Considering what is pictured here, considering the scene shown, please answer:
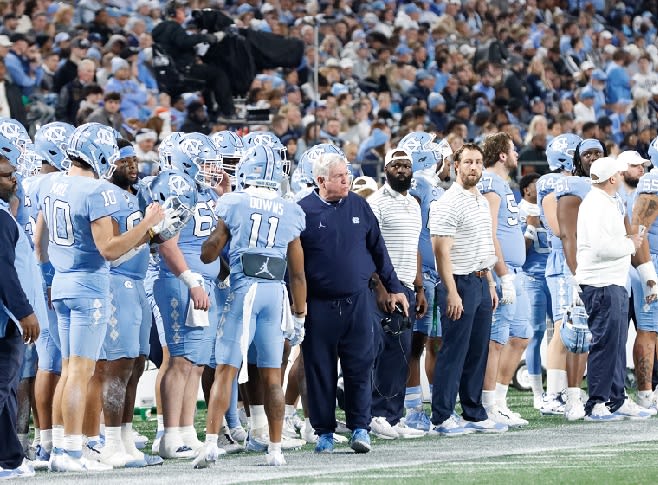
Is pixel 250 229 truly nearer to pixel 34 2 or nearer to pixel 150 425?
pixel 150 425

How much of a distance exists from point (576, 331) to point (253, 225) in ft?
10.9

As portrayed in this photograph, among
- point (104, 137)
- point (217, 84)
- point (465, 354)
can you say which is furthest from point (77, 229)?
point (217, 84)

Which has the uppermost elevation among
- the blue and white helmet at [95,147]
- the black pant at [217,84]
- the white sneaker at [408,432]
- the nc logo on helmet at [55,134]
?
the black pant at [217,84]

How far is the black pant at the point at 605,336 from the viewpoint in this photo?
10828mm

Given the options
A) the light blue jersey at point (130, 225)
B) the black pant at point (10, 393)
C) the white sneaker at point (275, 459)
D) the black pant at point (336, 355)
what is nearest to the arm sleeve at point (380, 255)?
the black pant at point (336, 355)

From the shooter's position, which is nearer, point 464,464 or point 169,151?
point 464,464

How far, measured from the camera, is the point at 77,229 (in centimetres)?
837

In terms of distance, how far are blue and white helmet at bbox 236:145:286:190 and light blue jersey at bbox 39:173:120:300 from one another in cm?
78

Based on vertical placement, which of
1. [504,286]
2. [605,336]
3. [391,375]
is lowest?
[391,375]

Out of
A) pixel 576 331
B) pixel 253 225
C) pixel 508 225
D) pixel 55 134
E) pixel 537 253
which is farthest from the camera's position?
pixel 537 253

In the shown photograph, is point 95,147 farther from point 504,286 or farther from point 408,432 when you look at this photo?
point 504,286

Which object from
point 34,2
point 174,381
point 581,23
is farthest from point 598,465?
point 581,23

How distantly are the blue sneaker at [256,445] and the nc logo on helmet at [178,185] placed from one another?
5.41ft

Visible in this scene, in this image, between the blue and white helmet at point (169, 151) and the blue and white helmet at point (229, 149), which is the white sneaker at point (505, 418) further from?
the blue and white helmet at point (169, 151)
